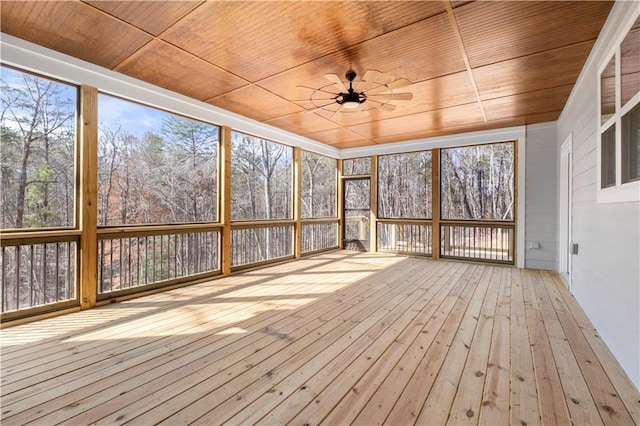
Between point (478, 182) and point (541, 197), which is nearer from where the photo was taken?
point (541, 197)

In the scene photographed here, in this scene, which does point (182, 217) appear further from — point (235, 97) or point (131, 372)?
point (131, 372)

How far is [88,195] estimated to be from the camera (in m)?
3.20

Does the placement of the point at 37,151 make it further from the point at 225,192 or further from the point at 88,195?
the point at 225,192

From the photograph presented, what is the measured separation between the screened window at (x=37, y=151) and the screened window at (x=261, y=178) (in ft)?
8.49

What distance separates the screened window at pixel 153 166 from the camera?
11.9ft

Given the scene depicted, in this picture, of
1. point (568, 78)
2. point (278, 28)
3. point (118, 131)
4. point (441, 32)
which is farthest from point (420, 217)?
point (118, 131)

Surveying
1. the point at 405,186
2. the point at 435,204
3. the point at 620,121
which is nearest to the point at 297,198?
the point at 405,186

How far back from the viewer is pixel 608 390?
184 cm

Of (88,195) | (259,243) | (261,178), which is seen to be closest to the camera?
(88,195)

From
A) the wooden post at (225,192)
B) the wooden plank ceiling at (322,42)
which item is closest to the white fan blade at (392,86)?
the wooden plank ceiling at (322,42)

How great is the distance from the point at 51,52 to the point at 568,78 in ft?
18.5

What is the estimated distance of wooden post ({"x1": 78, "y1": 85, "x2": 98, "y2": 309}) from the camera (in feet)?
10.4

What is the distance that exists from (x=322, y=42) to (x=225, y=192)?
9.25ft

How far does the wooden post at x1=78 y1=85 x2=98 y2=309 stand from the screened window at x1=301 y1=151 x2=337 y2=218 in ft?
13.9
